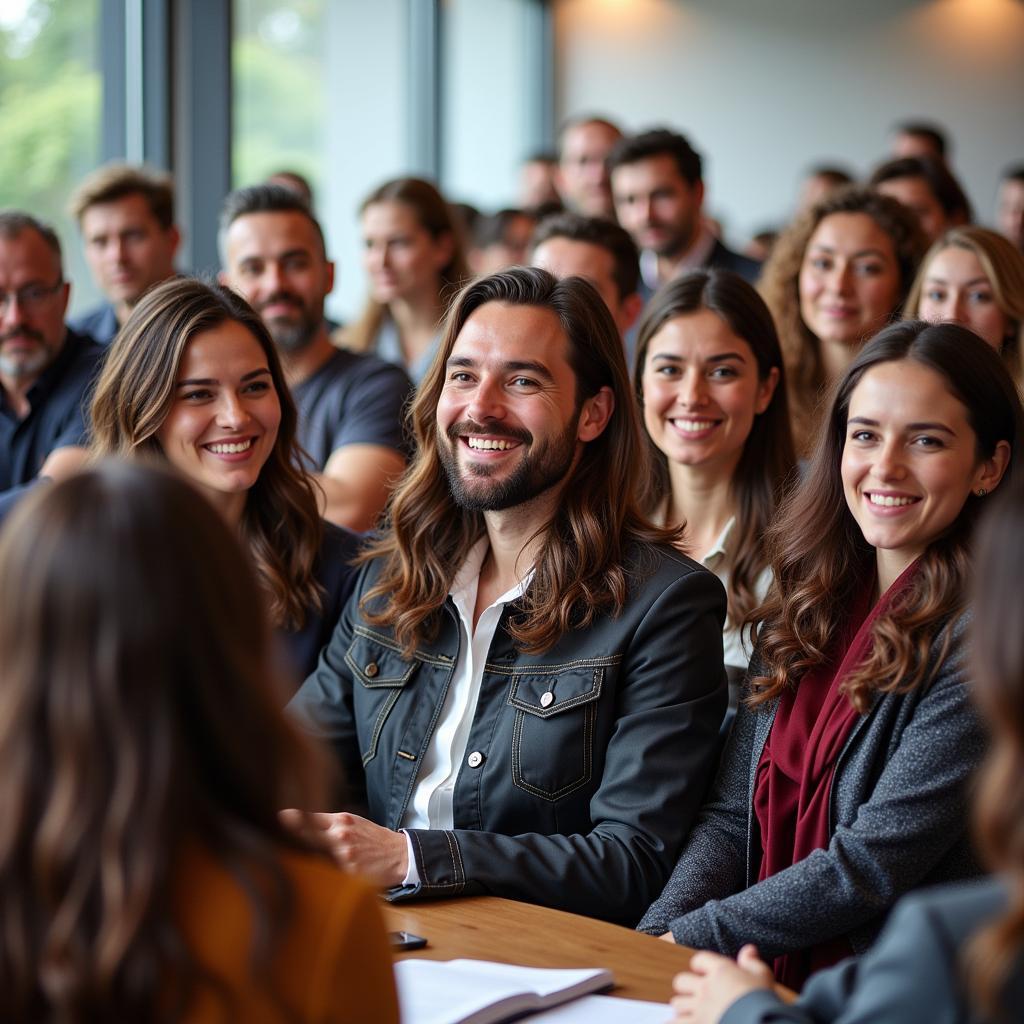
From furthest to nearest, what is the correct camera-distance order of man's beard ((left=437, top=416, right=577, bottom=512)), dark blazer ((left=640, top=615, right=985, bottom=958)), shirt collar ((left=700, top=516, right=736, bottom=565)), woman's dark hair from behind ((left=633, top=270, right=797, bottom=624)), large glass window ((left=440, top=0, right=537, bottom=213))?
large glass window ((left=440, top=0, right=537, bottom=213)) → woman's dark hair from behind ((left=633, top=270, right=797, bottom=624)) → shirt collar ((left=700, top=516, right=736, bottom=565)) → man's beard ((left=437, top=416, right=577, bottom=512)) → dark blazer ((left=640, top=615, right=985, bottom=958))

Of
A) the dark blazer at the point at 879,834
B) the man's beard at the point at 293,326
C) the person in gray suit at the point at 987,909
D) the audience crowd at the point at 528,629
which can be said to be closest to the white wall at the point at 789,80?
the man's beard at the point at 293,326

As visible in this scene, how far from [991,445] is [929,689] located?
17.6 inches

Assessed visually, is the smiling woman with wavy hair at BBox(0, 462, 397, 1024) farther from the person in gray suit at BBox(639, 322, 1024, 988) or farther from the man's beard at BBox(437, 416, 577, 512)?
the man's beard at BBox(437, 416, 577, 512)

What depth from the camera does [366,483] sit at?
152 inches

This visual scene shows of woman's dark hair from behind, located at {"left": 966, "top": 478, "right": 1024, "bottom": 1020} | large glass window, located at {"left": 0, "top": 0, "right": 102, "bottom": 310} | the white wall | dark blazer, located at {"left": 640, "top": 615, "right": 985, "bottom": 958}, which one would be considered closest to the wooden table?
dark blazer, located at {"left": 640, "top": 615, "right": 985, "bottom": 958}

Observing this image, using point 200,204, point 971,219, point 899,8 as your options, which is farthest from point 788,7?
point 200,204

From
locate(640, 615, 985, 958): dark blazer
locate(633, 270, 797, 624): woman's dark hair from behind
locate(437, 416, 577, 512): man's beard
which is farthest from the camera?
locate(633, 270, 797, 624): woman's dark hair from behind

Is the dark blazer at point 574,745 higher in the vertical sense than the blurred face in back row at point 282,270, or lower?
lower

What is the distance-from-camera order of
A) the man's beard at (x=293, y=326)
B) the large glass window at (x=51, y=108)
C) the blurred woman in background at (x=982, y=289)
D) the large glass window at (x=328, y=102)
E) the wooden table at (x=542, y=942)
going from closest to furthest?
the wooden table at (x=542, y=942)
the blurred woman in background at (x=982, y=289)
the man's beard at (x=293, y=326)
the large glass window at (x=51, y=108)
the large glass window at (x=328, y=102)

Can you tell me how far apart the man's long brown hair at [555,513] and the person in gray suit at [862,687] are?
30 cm

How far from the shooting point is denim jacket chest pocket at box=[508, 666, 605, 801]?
2.23 metres

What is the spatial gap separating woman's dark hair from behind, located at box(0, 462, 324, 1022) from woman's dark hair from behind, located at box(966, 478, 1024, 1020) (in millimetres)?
526

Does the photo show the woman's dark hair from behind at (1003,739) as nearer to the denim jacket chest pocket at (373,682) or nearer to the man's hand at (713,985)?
the man's hand at (713,985)

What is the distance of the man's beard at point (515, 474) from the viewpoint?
245 cm
